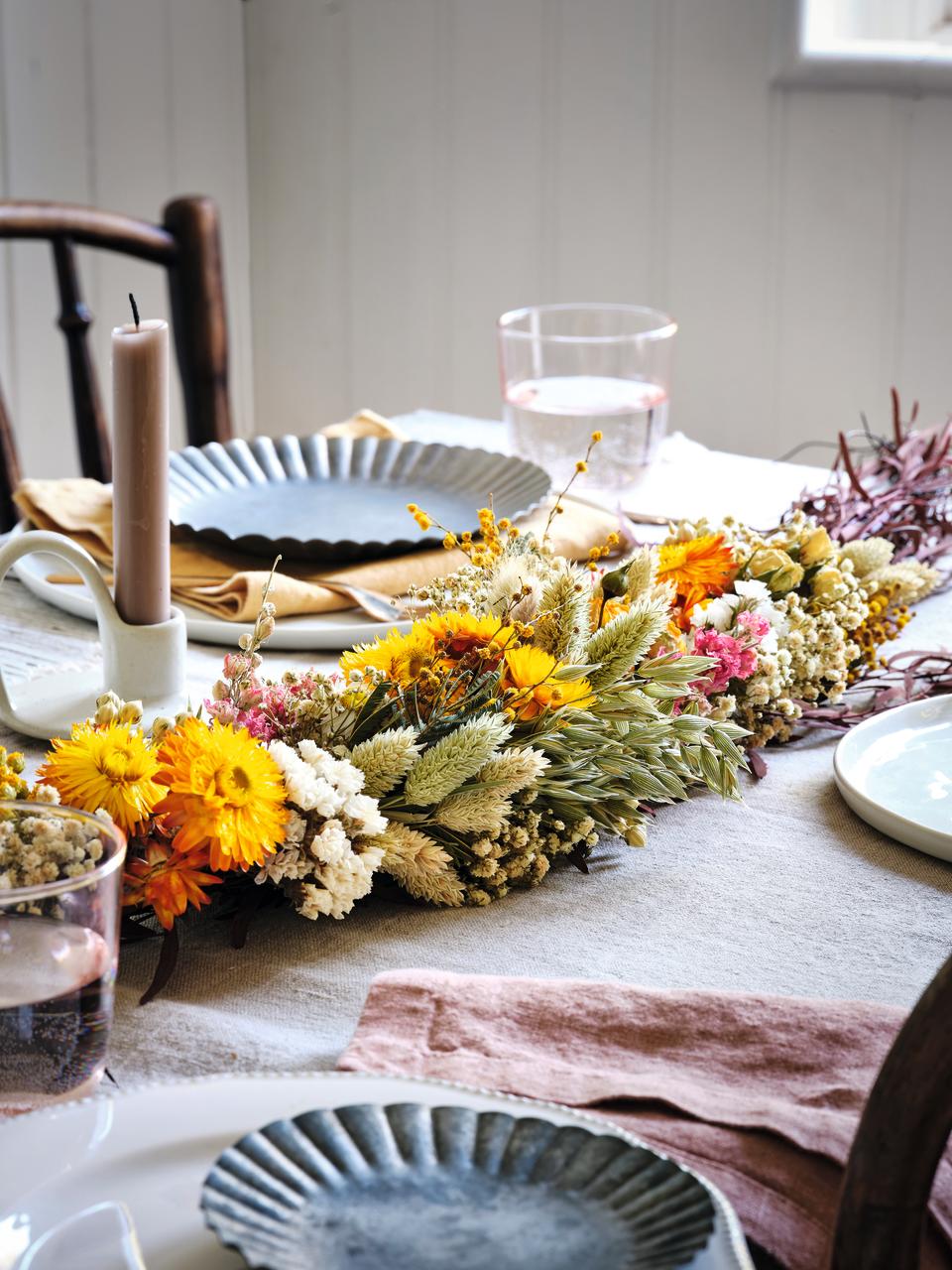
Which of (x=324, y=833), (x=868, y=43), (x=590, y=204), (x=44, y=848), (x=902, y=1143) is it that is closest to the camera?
(x=902, y=1143)

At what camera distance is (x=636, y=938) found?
2.12 ft

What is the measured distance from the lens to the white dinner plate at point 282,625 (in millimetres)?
999

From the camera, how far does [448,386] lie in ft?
9.59

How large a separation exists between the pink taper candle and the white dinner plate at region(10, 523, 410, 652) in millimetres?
180

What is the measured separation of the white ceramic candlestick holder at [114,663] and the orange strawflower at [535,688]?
0.71ft

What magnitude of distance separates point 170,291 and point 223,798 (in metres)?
1.27

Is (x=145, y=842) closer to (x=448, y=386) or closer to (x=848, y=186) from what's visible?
(x=848, y=186)

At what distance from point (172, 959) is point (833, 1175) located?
11.3 inches

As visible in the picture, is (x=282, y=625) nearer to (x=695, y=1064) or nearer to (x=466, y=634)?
(x=466, y=634)

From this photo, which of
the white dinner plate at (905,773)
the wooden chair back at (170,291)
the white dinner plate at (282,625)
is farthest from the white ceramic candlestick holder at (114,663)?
the wooden chair back at (170,291)

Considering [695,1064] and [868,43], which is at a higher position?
[868,43]

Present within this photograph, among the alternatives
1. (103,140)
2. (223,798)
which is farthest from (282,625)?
(103,140)

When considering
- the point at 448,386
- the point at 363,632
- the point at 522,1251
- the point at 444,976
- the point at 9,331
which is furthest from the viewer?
the point at 448,386

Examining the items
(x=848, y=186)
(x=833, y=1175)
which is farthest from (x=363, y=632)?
(x=848, y=186)
